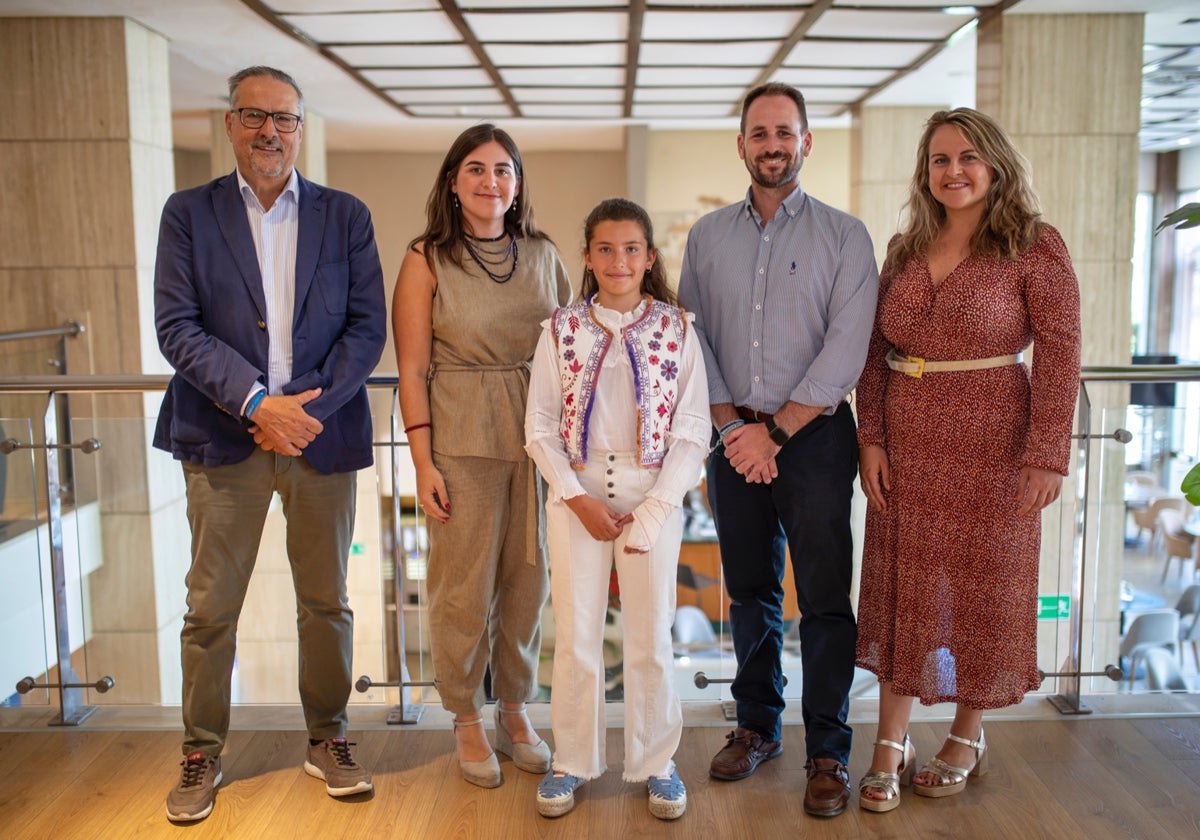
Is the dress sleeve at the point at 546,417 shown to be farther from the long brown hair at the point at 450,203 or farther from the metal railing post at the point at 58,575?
the metal railing post at the point at 58,575

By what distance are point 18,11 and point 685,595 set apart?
21.1 ft

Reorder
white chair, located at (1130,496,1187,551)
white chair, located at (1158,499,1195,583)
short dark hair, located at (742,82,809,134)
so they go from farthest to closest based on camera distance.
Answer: white chair, located at (1158,499,1195,583) < white chair, located at (1130,496,1187,551) < short dark hair, located at (742,82,809,134)

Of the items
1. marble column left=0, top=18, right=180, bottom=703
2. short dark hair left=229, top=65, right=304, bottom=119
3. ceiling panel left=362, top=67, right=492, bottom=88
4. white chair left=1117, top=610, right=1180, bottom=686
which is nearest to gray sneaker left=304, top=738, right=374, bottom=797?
short dark hair left=229, top=65, right=304, bottom=119

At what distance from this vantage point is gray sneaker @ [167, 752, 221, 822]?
2.52 metres

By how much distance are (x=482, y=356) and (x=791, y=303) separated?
31.1 inches

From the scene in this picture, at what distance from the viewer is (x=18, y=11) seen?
5.40m

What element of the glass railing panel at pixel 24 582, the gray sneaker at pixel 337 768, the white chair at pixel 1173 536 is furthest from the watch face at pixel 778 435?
the white chair at pixel 1173 536

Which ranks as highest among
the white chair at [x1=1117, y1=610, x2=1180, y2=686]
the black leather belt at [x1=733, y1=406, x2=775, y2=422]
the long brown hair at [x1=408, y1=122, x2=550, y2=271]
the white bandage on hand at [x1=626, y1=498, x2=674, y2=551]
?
the long brown hair at [x1=408, y1=122, x2=550, y2=271]

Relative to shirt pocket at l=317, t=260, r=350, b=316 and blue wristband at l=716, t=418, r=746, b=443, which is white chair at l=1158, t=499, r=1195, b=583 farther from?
shirt pocket at l=317, t=260, r=350, b=316

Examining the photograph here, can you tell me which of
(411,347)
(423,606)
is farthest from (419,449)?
(423,606)

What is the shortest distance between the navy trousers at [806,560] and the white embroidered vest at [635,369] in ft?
1.09

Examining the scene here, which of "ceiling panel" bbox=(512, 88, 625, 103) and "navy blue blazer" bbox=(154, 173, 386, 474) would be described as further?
"ceiling panel" bbox=(512, 88, 625, 103)

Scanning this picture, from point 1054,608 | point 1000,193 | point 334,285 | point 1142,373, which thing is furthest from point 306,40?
point 1054,608

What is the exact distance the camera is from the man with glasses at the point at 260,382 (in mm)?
2445
